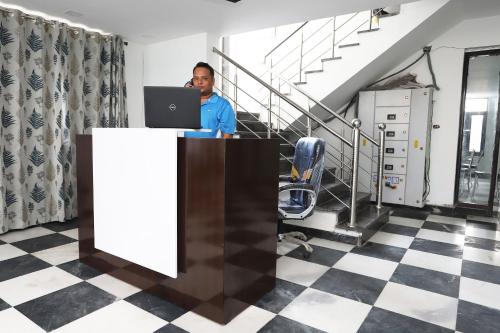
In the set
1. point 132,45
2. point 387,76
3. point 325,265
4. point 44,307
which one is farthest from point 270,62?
point 44,307

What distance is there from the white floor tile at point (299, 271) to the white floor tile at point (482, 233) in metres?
2.03

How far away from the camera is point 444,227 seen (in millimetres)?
3664

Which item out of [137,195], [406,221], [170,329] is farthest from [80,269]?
[406,221]

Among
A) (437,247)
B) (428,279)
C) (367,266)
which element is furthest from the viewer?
(437,247)

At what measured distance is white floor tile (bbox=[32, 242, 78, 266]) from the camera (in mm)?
2481

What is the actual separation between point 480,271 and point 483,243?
A: 0.85 meters

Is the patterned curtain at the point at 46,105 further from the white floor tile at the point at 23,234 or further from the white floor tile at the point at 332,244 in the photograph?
the white floor tile at the point at 332,244

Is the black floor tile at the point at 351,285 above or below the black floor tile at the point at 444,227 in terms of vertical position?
above

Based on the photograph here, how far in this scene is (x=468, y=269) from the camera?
97.5 inches

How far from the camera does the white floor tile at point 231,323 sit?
161 cm

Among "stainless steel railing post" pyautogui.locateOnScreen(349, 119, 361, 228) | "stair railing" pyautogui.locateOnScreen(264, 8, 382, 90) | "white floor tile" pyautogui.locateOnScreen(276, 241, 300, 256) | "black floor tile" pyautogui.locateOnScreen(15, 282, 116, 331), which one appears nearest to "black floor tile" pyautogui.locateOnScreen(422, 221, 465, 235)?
"stainless steel railing post" pyautogui.locateOnScreen(349, 119, 361, 228)

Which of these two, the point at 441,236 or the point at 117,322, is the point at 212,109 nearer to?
the point at 117,322

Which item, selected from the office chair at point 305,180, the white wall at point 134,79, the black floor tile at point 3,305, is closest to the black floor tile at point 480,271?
the office chair at point 305,180

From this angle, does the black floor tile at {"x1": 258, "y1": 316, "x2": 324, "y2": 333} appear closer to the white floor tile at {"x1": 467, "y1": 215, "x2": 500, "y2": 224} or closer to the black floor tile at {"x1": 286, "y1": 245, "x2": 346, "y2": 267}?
the black floor tile at {"x1": 286, "y1": 245, "x2": 346, "y2": 267}
